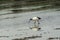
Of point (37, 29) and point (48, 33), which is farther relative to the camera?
point (37, 29)

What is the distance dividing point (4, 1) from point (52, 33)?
1012 cm

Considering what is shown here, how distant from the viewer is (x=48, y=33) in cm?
748

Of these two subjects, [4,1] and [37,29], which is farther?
[4,1]

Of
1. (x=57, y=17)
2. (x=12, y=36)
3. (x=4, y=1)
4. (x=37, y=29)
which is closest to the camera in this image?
(x=12, y=36)

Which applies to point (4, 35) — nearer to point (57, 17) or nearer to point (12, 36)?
point (12, 36)

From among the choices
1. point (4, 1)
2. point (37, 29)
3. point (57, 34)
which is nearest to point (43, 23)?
point (37, 29)

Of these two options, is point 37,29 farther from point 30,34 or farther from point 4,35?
point 4,35

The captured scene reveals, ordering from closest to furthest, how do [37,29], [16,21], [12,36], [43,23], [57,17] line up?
[12,36] → [37,29] → [43,23] → [16,21] → [57,17]

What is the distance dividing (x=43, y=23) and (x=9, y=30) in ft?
4.51

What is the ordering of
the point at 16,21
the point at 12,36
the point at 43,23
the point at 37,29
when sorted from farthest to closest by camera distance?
1. the point at 16,21
2. the point at 43,23
3. the point at 37,29
4. the point at 12,36

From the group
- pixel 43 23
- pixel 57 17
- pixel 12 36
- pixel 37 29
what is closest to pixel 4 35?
pixel 12 36

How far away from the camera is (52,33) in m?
7.51

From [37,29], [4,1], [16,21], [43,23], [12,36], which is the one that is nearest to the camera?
[12,36]

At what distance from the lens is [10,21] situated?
31.9ft
